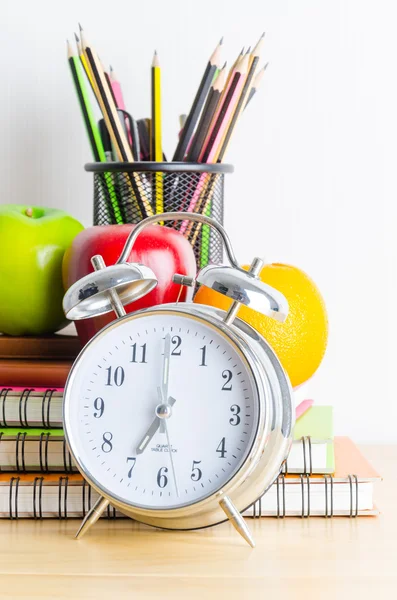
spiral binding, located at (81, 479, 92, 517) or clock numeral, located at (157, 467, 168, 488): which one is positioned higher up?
clock numeral, located at (157, 467, 168, 488)

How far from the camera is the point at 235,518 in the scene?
26.4 inches

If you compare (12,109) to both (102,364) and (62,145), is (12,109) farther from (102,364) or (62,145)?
(102,364)

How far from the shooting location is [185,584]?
1.98ft

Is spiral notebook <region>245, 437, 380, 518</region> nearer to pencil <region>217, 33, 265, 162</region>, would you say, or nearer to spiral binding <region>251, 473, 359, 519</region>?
spiral binding <region>251, 473, 359, 519</region>

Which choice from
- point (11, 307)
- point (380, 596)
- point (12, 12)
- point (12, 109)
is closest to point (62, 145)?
point (12, 109)

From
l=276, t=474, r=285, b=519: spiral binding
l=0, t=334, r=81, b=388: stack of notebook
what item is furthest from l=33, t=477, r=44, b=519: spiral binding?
l=276, t=474, r=285, b=519: spiral binding

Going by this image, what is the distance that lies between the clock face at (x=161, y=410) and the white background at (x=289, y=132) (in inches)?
16.5

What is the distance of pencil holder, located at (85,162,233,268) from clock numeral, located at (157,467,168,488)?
32cm

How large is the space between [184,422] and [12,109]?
598 millimetres

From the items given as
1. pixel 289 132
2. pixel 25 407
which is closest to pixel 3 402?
pixel 25 407

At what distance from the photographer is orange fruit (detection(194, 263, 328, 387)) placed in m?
0.78

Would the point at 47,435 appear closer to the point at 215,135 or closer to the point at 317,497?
the point at 317,497

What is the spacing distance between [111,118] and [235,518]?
46cm

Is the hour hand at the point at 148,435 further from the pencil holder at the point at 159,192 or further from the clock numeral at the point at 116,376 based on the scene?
the pencil holder at the point at 159,192
